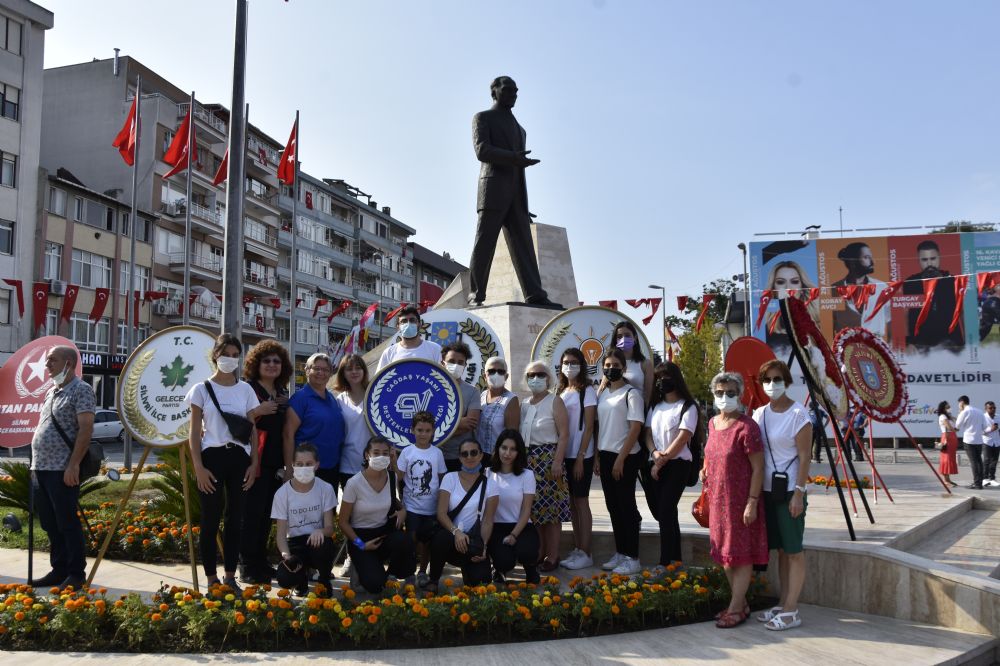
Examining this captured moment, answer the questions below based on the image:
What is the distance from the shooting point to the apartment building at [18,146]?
30625mm

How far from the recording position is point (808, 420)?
5242 millimetres

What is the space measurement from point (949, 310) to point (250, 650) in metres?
30.7

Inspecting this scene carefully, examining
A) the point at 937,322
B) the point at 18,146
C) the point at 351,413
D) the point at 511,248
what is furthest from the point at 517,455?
the point at 18,146

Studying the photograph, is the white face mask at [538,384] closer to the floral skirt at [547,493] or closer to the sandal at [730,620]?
the floral skirt at [547,493]

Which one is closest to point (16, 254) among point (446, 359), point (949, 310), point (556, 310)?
point (556, 310)

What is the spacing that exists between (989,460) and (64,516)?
588 inches

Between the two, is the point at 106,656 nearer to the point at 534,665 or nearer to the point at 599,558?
the point at 534,665

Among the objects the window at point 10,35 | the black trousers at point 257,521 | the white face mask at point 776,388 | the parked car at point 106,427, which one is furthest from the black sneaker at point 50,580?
the window at point 10,35

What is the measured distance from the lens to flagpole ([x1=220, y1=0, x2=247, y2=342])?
28.7ft

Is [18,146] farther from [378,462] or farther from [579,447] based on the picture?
[579,447]

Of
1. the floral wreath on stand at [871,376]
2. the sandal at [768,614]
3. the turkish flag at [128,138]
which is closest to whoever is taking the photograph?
the sandal at [768,614]

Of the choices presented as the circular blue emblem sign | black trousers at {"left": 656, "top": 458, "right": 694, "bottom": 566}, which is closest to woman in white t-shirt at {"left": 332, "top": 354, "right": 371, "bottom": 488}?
the circular blue emblem sign

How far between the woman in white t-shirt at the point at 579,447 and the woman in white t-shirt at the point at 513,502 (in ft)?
2.02

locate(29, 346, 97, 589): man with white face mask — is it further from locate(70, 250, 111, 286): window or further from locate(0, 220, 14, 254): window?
locate(70, 250, 111, 286): window
